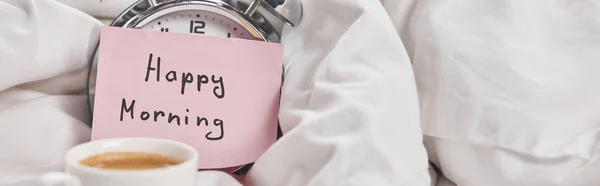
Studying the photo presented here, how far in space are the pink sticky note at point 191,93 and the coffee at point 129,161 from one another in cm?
10

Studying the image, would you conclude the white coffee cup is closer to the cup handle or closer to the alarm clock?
the cup handle

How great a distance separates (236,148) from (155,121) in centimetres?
8

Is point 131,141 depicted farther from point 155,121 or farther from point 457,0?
point 457,0

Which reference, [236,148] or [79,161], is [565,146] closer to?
[236,148]

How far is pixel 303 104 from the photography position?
0.61 m

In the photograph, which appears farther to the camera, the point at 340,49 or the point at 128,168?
the point at 340,49

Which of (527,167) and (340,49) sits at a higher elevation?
(340,49)

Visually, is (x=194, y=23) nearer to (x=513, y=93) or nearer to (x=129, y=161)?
(x=129, y=161)

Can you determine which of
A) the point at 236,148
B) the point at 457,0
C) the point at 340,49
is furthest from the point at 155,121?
the point at 457,0

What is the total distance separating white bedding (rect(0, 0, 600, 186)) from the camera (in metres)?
0.56

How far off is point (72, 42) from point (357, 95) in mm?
270

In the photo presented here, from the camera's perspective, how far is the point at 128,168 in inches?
19.8

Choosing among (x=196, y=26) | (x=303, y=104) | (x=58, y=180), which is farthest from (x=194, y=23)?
(x=58, y=180)

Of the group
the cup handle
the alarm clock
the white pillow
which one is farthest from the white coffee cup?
the white pillow
